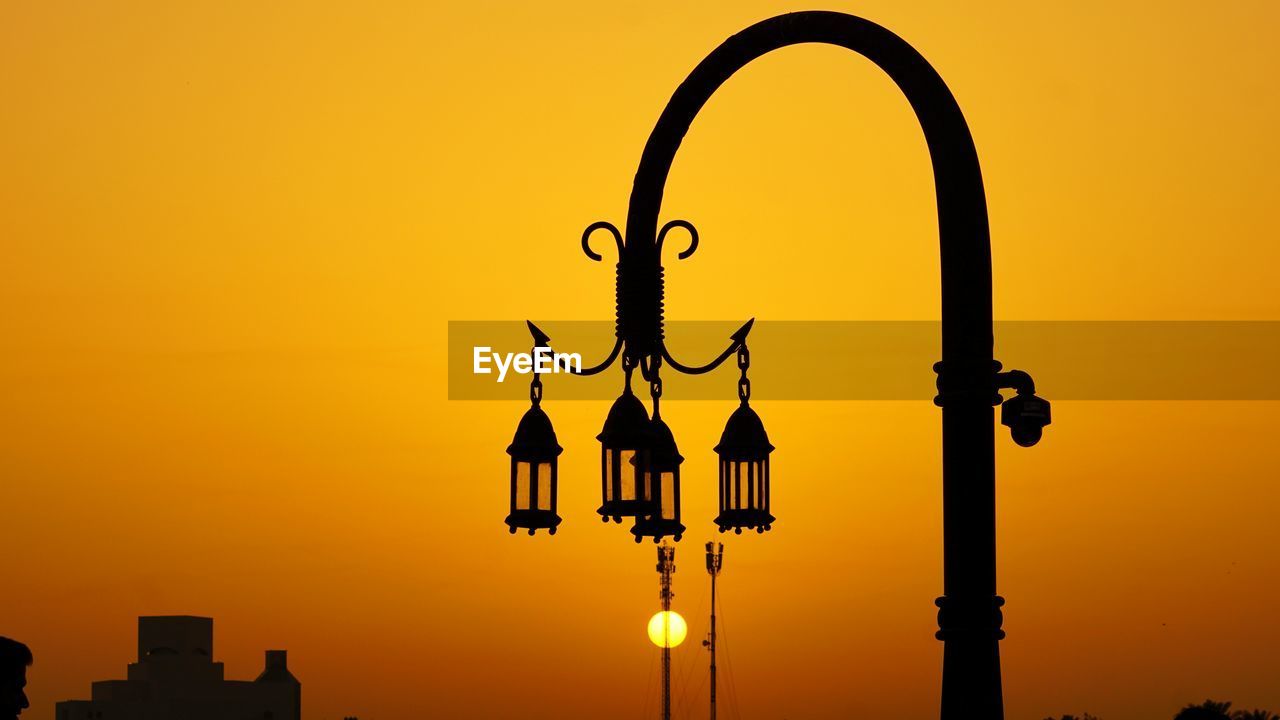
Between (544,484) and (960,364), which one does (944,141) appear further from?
(544,484)

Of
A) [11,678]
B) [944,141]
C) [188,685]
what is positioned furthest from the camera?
[188,685]

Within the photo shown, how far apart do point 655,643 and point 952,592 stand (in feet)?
199

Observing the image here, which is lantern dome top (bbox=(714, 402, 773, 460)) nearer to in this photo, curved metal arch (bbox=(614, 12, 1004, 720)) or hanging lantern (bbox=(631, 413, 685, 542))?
hanging lantern (bbox=(631, 413, 685, 542))

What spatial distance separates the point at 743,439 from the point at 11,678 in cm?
501

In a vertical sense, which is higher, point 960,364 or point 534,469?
point 960,364

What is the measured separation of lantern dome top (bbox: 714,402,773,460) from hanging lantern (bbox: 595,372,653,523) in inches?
30.3

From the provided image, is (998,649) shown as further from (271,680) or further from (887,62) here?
(271,680)

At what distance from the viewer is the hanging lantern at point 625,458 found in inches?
447

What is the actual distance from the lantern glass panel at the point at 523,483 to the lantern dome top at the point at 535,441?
1.9 inches

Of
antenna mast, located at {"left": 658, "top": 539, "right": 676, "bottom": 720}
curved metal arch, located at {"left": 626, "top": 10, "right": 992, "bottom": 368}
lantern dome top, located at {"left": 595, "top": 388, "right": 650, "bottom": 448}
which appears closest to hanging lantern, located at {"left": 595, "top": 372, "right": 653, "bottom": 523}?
lantern dome top, located at {"left": 595, "top": 388, "right": 650, "bottom": 448}

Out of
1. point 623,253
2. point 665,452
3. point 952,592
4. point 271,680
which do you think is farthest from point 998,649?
point 271,680

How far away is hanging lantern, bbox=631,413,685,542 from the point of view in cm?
1142

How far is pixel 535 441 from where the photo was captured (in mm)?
11445

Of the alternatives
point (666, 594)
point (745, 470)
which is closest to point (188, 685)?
point (666, 594)
